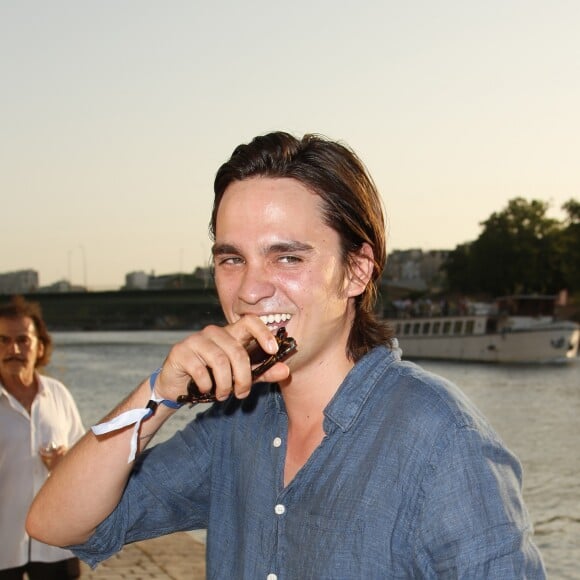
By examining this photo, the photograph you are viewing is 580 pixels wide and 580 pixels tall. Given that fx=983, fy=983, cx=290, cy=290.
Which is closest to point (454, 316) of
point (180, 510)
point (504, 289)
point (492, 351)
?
point (492, 351)

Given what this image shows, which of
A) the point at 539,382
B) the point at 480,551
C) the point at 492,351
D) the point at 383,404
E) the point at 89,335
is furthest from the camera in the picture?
the point at 89,335

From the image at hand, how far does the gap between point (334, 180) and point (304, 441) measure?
53cm

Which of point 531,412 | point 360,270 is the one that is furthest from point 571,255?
point 360,270

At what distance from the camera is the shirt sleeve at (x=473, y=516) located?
4.87ft

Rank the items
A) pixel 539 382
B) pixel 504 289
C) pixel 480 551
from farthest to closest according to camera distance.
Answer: pixel 504 289
pixel 539 382
pixel 480 551

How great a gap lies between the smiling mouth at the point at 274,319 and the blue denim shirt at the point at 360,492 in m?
0.17

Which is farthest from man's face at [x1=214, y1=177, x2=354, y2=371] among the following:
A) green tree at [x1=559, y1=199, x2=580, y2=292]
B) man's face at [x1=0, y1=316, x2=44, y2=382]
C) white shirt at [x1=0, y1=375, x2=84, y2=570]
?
green tree at [x1=559, y1=199, x2=580, y2=292]

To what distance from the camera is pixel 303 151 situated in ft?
6.50

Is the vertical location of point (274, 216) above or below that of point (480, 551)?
above

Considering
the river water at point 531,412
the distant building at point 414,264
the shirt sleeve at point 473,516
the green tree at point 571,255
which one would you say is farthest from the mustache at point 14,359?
the distant building at point 414,264

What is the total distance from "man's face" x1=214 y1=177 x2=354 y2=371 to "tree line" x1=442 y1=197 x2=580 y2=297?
233ft

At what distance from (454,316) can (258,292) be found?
2245 inches

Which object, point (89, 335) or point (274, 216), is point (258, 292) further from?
point (89, 335)

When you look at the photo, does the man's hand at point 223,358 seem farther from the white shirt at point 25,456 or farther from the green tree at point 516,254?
the green tree at point 516,254
